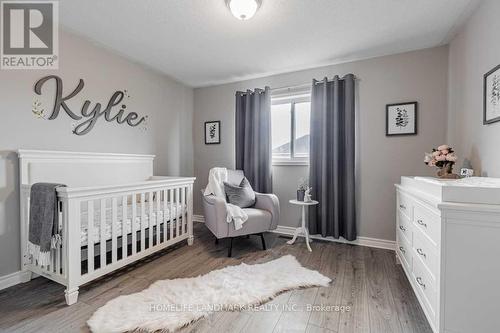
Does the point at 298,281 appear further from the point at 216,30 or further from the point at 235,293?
the point at 216,30

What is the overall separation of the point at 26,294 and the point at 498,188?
124 inches

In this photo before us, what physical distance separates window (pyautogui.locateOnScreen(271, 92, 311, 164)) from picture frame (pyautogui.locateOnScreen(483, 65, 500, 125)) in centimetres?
178

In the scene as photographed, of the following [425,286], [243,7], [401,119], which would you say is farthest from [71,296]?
[401,119]

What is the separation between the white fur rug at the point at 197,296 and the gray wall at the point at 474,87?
159 centimetres

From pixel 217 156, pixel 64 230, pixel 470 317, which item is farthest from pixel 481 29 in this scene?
pixel 64 230

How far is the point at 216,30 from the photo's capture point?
225 centimetres

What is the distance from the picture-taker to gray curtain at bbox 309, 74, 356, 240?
9.32 feet

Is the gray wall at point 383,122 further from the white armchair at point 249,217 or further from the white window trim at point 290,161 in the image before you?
the white armchair at point 249,217

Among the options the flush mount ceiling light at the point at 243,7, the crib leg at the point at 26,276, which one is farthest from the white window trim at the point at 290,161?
the crib leg at the point at 26,276

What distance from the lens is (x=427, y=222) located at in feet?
4.62

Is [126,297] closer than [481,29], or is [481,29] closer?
[126,297]

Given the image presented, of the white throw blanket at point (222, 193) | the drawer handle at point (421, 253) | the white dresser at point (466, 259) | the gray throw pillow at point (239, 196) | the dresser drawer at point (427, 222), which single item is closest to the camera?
the white dresser at point (466, 259)

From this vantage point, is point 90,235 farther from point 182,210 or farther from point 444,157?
point 444,157

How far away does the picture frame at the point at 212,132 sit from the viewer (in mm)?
3783
